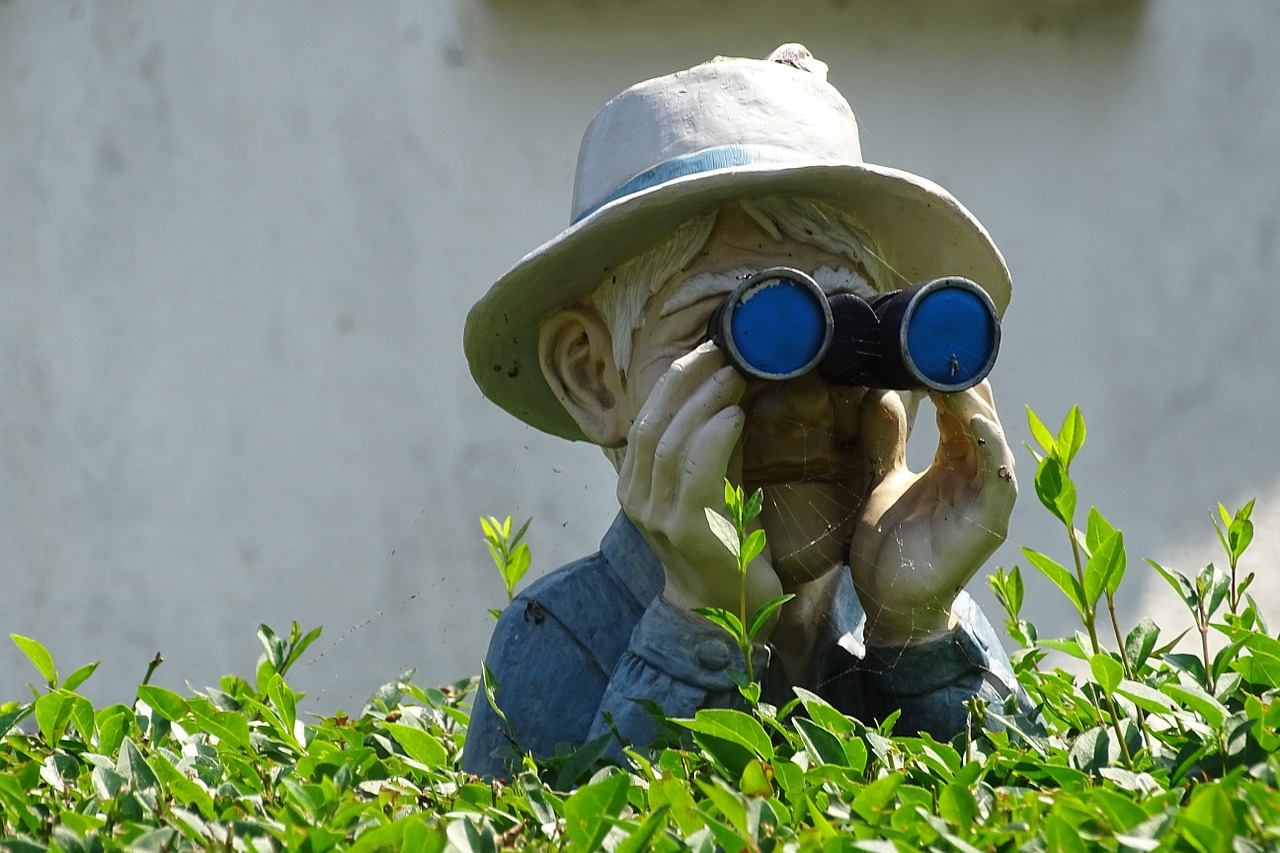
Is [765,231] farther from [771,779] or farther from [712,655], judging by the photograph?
[771,779]

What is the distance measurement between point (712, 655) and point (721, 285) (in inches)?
13.6

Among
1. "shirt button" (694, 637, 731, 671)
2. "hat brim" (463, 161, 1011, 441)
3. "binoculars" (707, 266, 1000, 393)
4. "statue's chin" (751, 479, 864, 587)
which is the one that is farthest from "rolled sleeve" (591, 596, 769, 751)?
"hat brim" (463, 161, 1011, 441)

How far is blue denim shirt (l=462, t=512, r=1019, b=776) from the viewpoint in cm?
142

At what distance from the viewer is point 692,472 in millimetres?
1387

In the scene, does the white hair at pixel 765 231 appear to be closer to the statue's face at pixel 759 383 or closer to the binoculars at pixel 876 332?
the statue's face at pixel 759 383

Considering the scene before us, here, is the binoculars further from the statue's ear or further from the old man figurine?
the statue's ear

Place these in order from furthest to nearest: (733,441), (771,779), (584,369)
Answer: (584,369)
(733,441)
(771,779)

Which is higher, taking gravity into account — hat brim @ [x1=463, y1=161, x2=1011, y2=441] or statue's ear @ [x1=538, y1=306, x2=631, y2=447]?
hat brim @ [x1=463, y1=161, x2=1011, y2=441]

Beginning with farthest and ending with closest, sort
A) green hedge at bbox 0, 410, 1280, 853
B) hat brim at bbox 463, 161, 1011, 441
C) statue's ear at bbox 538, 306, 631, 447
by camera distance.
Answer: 1. statue's ear at bbox 538, 306, 631, 447
2. hat brim at bbox 463, 161, 1011, 441
3. green hedge at bbox 0, 410, 1280, 853

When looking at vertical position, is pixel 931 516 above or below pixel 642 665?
above

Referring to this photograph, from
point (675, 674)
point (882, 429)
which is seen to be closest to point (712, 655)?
point (675, 674)

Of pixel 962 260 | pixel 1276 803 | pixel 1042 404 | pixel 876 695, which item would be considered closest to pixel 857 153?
pixel 962 260

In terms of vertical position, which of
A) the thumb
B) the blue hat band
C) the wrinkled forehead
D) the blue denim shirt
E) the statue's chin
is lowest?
the blue denim shirt

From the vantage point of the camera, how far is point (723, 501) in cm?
141
